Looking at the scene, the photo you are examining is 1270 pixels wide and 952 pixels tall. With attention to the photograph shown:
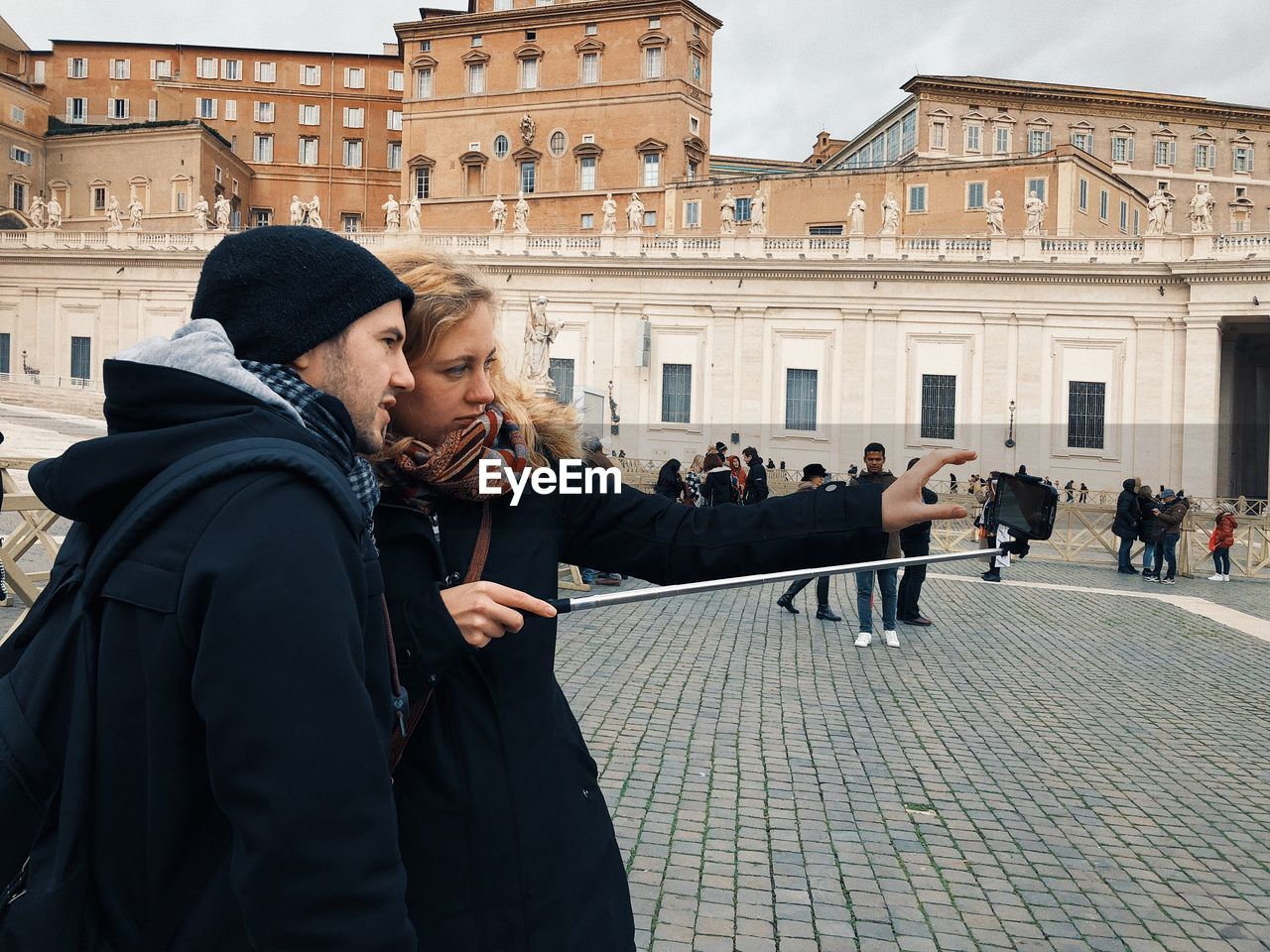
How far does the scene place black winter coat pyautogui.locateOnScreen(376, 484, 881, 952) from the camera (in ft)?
5.94

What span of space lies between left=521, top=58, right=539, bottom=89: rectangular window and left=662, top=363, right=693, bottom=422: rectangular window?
19.7 m

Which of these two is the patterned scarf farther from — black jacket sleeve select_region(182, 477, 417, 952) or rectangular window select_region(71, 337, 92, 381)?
rectangular window select_region(71, 337, 92, 381)

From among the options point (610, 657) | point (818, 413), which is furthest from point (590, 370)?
point (610, 657)

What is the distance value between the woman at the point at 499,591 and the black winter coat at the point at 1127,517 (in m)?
19.5

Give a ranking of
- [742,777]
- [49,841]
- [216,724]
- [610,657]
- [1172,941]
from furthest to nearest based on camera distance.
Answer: [610,657] < [742,777] < [1172,941] < [49,841] < [216,724]

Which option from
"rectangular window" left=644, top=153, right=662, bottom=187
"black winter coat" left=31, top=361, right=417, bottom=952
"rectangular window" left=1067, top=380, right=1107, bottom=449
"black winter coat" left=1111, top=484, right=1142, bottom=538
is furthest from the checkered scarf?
"rectangular window" left=644, top=153, right=662, bottom=187

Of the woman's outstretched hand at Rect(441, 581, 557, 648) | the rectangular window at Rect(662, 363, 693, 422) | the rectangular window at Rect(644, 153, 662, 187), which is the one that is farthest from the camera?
the rectangular window at Rect(644, 153, 662, 187)

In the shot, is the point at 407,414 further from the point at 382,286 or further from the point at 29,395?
the point at 29,395

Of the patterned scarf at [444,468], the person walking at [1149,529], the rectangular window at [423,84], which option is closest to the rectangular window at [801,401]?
the person walking at [1149,529]

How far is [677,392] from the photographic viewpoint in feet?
135

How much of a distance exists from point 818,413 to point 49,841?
130 ft

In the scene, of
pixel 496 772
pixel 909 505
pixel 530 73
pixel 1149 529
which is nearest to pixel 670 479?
pixel 1149 529

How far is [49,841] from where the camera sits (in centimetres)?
139

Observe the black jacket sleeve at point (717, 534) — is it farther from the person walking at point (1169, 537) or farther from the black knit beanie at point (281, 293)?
the person walking at point (1169, 537)
